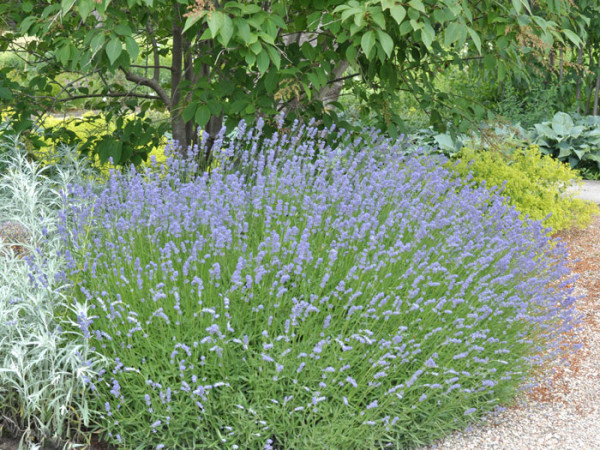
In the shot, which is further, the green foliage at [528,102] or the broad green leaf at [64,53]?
→ the green foliage at [528,102]

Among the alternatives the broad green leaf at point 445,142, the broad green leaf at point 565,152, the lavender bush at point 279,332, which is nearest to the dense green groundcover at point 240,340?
the lavender bush at point 279,332

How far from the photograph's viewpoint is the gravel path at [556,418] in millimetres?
3016

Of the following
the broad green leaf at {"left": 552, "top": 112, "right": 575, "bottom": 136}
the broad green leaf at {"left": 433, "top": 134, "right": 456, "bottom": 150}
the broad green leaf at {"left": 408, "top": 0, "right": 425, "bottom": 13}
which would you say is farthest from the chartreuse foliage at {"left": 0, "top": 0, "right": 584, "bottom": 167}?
the broad green leaf at {"left": 552, "top": 112, "right": 575, "bottom": 136}

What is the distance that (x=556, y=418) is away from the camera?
3262 mm

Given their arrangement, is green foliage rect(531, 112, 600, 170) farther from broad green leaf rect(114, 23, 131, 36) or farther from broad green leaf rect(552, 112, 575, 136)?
broad green leaf rect(114, 23, 131, 36)

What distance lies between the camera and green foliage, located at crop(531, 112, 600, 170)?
8.73 meters

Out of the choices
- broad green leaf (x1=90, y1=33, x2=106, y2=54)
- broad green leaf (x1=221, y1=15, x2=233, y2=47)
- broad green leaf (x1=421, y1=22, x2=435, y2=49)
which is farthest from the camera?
broad green leaf (x1=90, y1=33, x2=106, y2=54)

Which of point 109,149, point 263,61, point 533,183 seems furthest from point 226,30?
point 533,183

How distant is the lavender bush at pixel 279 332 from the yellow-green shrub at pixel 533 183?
2506 mm

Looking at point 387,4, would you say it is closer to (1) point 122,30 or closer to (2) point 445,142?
(1) point 122,30

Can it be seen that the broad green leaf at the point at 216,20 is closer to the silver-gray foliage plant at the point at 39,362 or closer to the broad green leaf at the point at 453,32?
the broad green leaf at the point at 453,32

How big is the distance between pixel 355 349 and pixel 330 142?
205 cm

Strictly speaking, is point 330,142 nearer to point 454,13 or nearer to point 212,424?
point 454,13

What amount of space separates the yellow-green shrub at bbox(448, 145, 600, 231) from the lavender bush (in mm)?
2506
